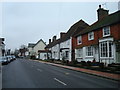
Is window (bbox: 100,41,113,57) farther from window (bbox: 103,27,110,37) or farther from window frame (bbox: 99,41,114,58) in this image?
window (bbox: 103,27,110,37)

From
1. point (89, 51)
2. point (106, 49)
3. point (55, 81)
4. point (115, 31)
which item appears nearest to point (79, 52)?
point (89, 51)

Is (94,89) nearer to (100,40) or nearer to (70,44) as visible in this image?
(100,40)

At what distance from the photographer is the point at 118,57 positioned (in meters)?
23.5

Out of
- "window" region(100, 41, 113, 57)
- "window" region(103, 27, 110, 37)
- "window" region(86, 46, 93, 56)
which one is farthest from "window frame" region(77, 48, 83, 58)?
"window" region(103, 27, 110, 37)

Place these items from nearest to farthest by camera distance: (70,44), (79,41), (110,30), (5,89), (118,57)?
(5,89), (118,57), (110,30), (79,41), (70,44)

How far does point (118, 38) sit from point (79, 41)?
14.3m

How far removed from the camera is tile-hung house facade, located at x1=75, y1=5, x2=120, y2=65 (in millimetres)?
24141

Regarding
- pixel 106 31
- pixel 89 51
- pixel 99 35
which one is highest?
pixel 106 31

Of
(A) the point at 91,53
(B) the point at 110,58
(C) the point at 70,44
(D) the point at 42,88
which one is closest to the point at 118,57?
(B) the point at 110,58

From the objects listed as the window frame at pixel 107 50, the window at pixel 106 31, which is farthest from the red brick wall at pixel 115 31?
the window at pixel 106 31

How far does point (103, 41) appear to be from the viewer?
1032 inches

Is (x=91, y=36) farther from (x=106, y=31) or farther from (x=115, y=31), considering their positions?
(x=115, y=31)

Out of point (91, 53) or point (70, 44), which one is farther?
point (70, 44)

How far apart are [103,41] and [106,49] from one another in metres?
1.31
